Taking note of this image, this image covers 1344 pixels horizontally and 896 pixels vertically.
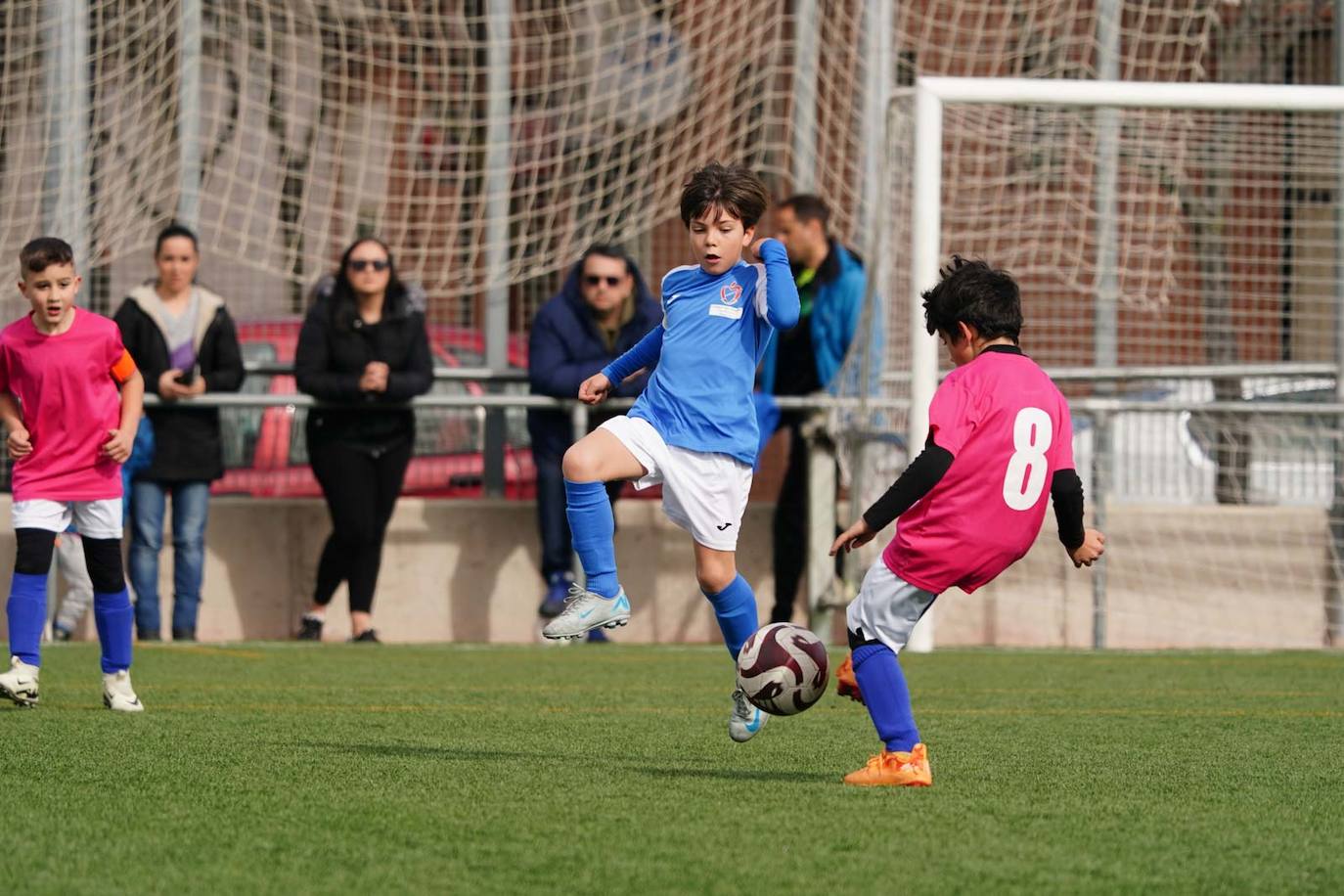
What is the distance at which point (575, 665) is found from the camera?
29.8 feet

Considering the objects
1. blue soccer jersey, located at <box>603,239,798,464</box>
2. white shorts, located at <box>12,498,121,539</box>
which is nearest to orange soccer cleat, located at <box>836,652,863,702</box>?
blue soccer jersey, located at <box>603,239,798,464</box>

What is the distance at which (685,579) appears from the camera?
434 inches

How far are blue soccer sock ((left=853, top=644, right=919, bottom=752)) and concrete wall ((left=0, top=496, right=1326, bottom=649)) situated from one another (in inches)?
227

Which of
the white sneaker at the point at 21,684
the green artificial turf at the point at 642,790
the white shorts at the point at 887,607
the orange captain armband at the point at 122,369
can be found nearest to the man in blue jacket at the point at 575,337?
the green artificial turf at the point at 642,790

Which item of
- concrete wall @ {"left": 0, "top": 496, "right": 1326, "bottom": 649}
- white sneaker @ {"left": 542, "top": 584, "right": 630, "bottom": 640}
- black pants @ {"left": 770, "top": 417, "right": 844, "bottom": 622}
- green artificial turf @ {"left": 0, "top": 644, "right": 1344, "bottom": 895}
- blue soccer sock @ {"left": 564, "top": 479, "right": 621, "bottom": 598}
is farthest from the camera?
concrete wall @ {"left": 0, "top": 496, "right": 1326, "bottom": 649}

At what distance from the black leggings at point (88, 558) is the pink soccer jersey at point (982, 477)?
3041 millimetres

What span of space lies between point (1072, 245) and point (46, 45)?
5.54 m

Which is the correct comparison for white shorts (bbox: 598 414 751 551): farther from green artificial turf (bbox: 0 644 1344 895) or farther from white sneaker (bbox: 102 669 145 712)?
white sneaker (bbox: 102 669 145 712)

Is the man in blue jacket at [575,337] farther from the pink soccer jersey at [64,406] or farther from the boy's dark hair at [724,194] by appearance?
the boy's dark hair at [724,194]

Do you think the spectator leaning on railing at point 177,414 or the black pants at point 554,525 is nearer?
the spectator leaning on railing at point 177,414

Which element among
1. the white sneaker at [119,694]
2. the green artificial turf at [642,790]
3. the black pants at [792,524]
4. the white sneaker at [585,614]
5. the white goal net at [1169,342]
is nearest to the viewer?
the green artificial turf at [642,790]

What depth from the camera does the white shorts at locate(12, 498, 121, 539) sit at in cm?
686

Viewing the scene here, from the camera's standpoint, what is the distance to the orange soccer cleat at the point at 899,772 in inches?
195

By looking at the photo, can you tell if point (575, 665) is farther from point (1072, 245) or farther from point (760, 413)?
point (1072, 245)
